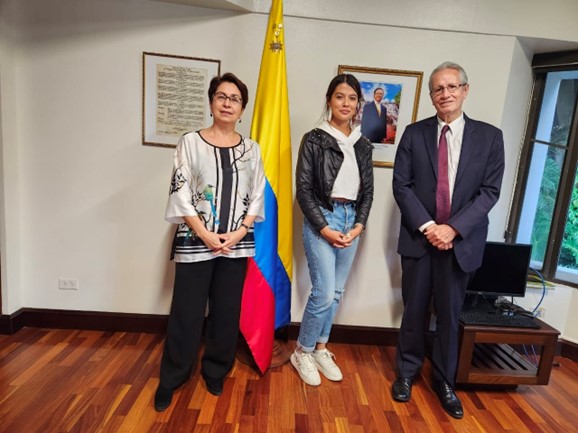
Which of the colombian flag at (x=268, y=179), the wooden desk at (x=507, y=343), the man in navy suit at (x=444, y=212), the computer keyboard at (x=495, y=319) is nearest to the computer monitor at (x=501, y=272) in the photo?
the computer keyboard at (x=495, y=319)

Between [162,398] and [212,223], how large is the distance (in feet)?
2.86

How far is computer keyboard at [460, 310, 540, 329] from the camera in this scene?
1.99m

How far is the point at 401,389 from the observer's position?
6.38ft

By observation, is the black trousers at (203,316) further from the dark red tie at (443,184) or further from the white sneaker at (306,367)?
the dark red tie at (443,184)

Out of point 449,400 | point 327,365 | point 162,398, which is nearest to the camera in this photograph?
point 162,398

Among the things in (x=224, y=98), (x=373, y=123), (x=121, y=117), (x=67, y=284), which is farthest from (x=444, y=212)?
(x=67, y=284)

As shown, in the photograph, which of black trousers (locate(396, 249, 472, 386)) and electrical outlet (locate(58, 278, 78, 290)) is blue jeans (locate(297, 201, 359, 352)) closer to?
black trousers (locate(396, 249, 472, 386))

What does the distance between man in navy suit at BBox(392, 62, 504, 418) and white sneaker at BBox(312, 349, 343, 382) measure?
0.31 m

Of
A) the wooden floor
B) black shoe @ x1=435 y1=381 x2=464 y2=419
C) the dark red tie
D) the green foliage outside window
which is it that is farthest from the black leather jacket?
the green foliage outside window

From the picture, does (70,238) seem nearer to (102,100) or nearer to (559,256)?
(102,100)

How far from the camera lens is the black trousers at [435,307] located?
184 centimetres

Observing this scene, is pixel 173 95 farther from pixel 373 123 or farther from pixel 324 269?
pixel 324 269

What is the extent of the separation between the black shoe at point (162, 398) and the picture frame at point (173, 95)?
1346 mm

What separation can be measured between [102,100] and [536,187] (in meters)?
2.92
